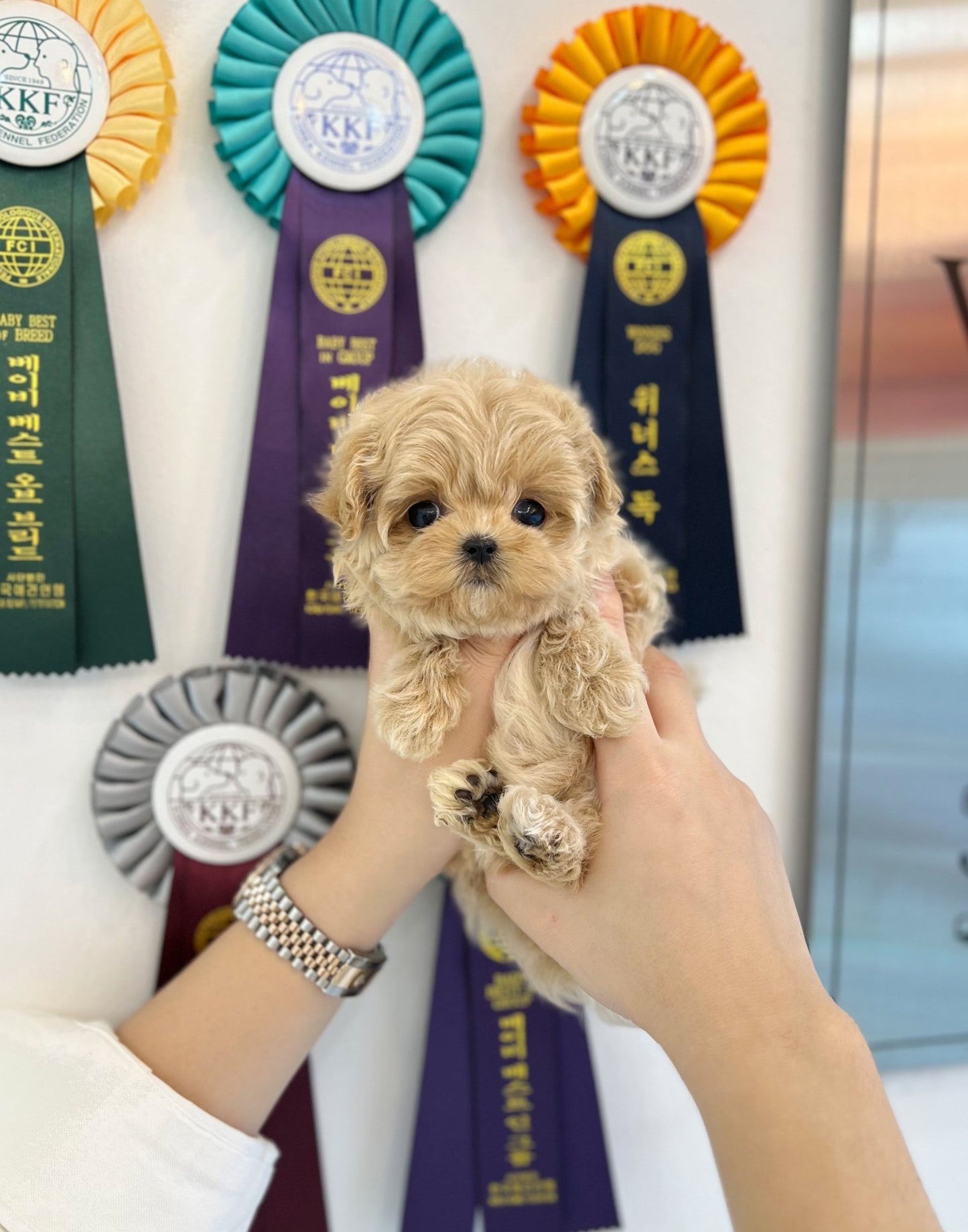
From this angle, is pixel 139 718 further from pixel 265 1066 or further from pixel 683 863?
pixel 683 863

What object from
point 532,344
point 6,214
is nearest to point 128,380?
point 6,214

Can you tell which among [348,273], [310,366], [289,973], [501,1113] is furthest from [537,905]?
[348,273]

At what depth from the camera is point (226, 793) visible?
1368 mm

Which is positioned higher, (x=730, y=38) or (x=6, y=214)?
→ (x=730, y=38)

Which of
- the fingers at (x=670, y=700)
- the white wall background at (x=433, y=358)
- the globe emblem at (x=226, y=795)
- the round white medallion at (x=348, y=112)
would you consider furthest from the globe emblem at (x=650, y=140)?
the globe emblem at (x=226, y=795)

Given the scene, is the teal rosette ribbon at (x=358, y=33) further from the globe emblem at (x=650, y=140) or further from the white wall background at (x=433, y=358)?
the globe emblem at (x=650, y=140)

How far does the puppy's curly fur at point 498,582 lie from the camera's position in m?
0.94

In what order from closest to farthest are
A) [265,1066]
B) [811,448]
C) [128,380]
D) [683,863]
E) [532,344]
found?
[683,863], [265,1066], [128,380], [532,344], [811,448]

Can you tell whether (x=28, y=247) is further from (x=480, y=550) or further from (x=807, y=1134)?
(x=807, y=1134)

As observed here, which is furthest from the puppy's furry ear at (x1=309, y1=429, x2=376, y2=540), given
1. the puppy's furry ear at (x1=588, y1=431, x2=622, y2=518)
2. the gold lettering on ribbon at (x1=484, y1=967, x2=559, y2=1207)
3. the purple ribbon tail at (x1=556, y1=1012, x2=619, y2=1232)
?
the purple ribbon tail at (x1=556, y1=1012, x2=619, y2=1232)

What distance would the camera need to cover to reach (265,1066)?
1183mm

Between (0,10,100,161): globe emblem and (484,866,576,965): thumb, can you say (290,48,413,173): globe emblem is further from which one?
(484,866,576,965): thumb

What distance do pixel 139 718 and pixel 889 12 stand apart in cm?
171

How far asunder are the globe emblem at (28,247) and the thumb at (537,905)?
1.08 m
